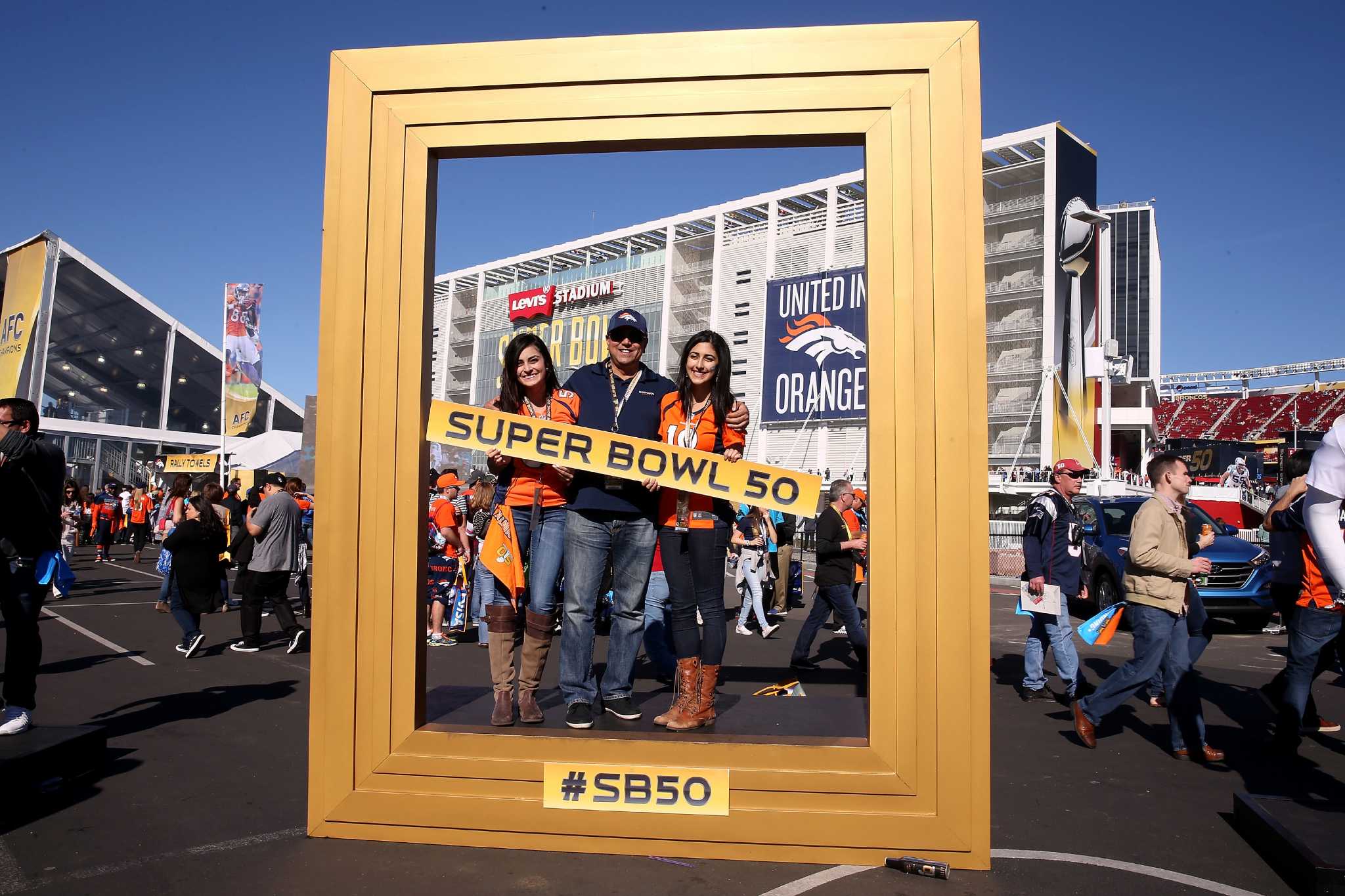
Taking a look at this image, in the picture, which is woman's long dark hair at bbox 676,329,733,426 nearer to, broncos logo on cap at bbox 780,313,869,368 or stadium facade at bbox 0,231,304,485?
broncos logo on cap at bbox 780,313,869,368

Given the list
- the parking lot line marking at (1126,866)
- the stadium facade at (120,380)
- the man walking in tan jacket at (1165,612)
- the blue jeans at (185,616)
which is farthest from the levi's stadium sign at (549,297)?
the parking lot line marking at (1126,866)

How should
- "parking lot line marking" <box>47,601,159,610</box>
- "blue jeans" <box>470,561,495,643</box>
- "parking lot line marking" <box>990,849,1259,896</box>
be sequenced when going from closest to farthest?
1. "parking lot line marking" <box>990,849,1259,896</box>
2. "blue jeans" <box>470,561,495,643</box>
3. "parking lot line marking" <box>47,601,159,610</box>

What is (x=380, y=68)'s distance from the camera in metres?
3.57

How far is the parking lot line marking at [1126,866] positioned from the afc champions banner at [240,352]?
2290cm

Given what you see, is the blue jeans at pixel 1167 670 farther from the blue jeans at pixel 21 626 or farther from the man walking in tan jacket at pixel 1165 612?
the blue jeans at pixel 21 626

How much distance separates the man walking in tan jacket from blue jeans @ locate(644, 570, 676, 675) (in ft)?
9.50

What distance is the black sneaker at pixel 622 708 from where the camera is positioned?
407 cm

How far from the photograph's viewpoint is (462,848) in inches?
134

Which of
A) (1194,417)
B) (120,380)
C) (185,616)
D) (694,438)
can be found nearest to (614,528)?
(694,438)

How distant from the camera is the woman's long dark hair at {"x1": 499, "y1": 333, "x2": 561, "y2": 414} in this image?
444cm

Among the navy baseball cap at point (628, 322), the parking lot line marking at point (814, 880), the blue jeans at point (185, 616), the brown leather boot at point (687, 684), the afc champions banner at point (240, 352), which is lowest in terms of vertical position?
the parking lot line marking at point (814, 880)

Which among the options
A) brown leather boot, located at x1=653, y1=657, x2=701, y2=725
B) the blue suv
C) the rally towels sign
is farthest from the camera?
the blue suv

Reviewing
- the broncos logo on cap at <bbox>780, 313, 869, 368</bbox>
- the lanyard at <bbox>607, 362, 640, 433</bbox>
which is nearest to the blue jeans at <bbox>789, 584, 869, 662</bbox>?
the lanyard at <bbox>607, 362, 640, 433</bbox>

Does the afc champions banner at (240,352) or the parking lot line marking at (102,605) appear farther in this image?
the afc champions banner at (240,352)
